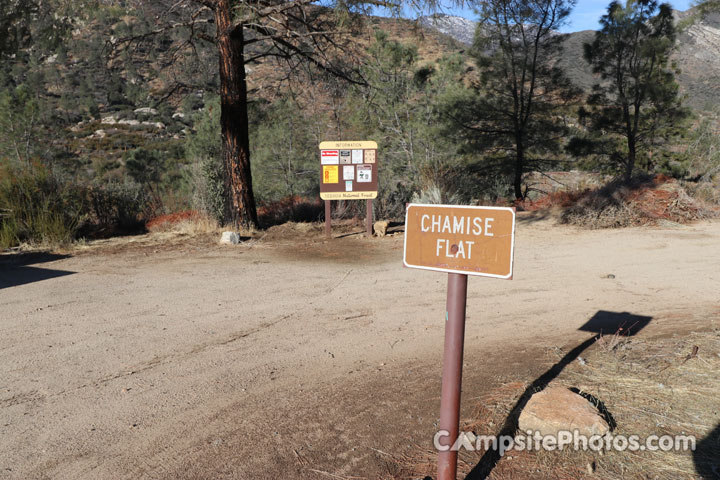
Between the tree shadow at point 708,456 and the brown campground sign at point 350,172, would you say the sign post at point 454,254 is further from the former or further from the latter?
the brown campground sign at point 350,172

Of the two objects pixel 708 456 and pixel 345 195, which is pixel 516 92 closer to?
pixel 345 195

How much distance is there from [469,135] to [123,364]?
14788 mm

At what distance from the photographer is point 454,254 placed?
242 centimetres

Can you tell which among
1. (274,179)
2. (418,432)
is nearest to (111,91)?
(274,179)

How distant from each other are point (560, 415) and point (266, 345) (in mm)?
2704

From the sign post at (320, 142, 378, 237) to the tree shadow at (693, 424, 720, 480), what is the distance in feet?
27.6

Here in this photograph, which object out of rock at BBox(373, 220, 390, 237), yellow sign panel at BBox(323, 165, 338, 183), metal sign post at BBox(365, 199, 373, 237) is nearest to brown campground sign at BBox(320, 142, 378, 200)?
yellow sign panel at BBox(323, 165, 338, 183)

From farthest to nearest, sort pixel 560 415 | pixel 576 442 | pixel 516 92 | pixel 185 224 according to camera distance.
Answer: pixel 516 92 → pixel 185 224 → pixel 560 415 → pixel 576 442

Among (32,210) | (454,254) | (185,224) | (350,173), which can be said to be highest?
(454,254)

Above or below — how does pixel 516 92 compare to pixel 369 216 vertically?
above

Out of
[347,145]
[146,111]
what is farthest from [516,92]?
[146,111]

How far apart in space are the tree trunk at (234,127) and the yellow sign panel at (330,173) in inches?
72.1

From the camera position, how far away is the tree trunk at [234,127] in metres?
11.1

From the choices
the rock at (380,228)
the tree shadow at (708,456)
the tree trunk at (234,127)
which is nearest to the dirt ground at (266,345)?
the tree shadow at (708,456)
